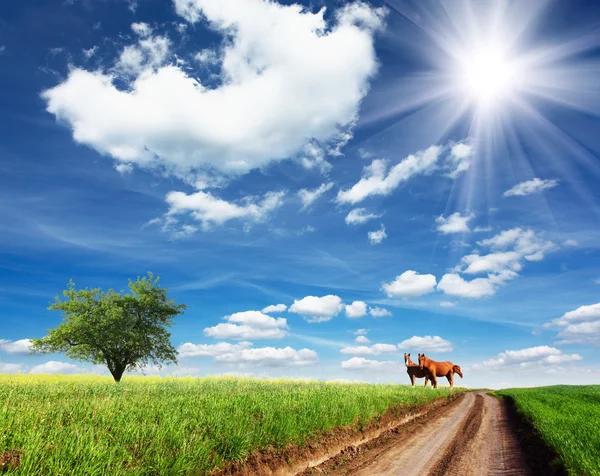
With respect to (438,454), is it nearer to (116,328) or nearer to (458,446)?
(458,446)

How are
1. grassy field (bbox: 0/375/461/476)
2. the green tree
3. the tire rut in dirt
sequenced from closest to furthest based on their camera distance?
grassy field (bbox: 0/375/461/476)
the tire rut in dirt
the green tree

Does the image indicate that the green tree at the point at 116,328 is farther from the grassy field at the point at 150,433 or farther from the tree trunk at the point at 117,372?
the grassy field at the point at 150,433

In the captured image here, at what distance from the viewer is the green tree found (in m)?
38.6

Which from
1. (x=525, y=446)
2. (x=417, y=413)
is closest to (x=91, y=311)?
(x=417, y=413)

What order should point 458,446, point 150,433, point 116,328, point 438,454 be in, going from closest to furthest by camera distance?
point 150,433
point 438,454
point 458,446
point 116,328

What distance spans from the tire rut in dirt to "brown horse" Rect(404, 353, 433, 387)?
24.6 meters

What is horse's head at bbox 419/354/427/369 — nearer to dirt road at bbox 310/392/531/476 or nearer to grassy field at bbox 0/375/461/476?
dirt road at bbox 310/392/531/476

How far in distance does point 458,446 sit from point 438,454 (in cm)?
168

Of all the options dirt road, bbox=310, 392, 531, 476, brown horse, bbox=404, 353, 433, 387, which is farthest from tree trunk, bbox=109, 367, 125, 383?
dirt road, bbox=310, 392, 531, 476

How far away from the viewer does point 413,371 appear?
44.4 meters

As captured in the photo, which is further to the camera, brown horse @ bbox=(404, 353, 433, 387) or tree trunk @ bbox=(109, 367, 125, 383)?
brown horse @ bbox=(404, 353, 433, 387)

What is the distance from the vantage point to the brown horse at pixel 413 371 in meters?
43.5

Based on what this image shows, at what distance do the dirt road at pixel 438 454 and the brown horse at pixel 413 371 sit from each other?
90.3 feet

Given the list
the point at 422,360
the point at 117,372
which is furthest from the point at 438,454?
the point at 117,372
